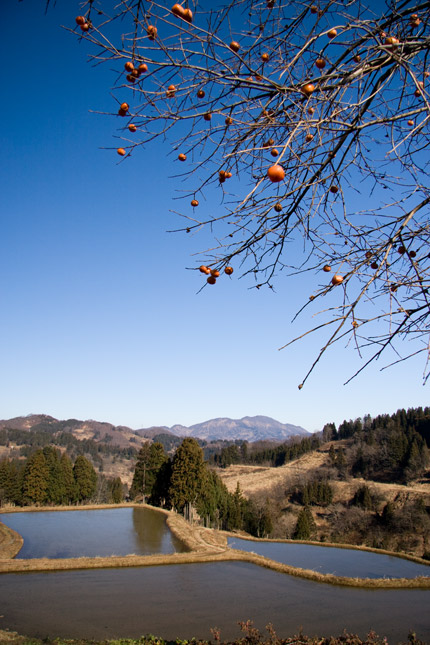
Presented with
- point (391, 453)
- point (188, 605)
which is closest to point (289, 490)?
point (391, 453)

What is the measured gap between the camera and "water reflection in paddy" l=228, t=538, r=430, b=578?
693 inches

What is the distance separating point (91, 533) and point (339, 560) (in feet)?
43.2

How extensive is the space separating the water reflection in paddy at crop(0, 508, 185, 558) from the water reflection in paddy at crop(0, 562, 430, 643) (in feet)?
10.2

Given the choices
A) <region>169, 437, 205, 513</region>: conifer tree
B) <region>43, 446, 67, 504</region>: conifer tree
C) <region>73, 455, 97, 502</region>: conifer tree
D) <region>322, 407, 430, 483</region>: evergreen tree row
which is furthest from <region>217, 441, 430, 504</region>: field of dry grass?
<region>43, 446, 67, 504</region>: conifer tree

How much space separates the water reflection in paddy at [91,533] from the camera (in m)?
15.5

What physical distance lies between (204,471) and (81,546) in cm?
1217

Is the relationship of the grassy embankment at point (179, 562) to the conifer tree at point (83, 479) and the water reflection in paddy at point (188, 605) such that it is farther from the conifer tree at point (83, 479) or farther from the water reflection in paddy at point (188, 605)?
the conifer tree at point (83, 479)

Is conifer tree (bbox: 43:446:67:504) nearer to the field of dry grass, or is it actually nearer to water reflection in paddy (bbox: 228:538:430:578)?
water reflection in paddy (bbox: 228:538:430:578)

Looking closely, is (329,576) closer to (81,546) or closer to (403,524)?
(81,546)

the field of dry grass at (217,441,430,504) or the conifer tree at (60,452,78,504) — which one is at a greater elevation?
the conifer tree at (60,452,78,504)

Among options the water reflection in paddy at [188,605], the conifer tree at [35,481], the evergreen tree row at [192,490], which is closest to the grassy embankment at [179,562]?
the water reflection in paddy at [188,605]

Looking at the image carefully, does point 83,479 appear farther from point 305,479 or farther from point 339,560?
point 305,479

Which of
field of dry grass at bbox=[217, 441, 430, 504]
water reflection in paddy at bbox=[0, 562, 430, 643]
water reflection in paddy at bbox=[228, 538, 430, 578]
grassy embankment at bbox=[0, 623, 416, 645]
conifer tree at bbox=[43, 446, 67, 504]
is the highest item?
grassy embankment at bbox=[0, 623, 416, 645]

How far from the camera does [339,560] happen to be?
792 inches
